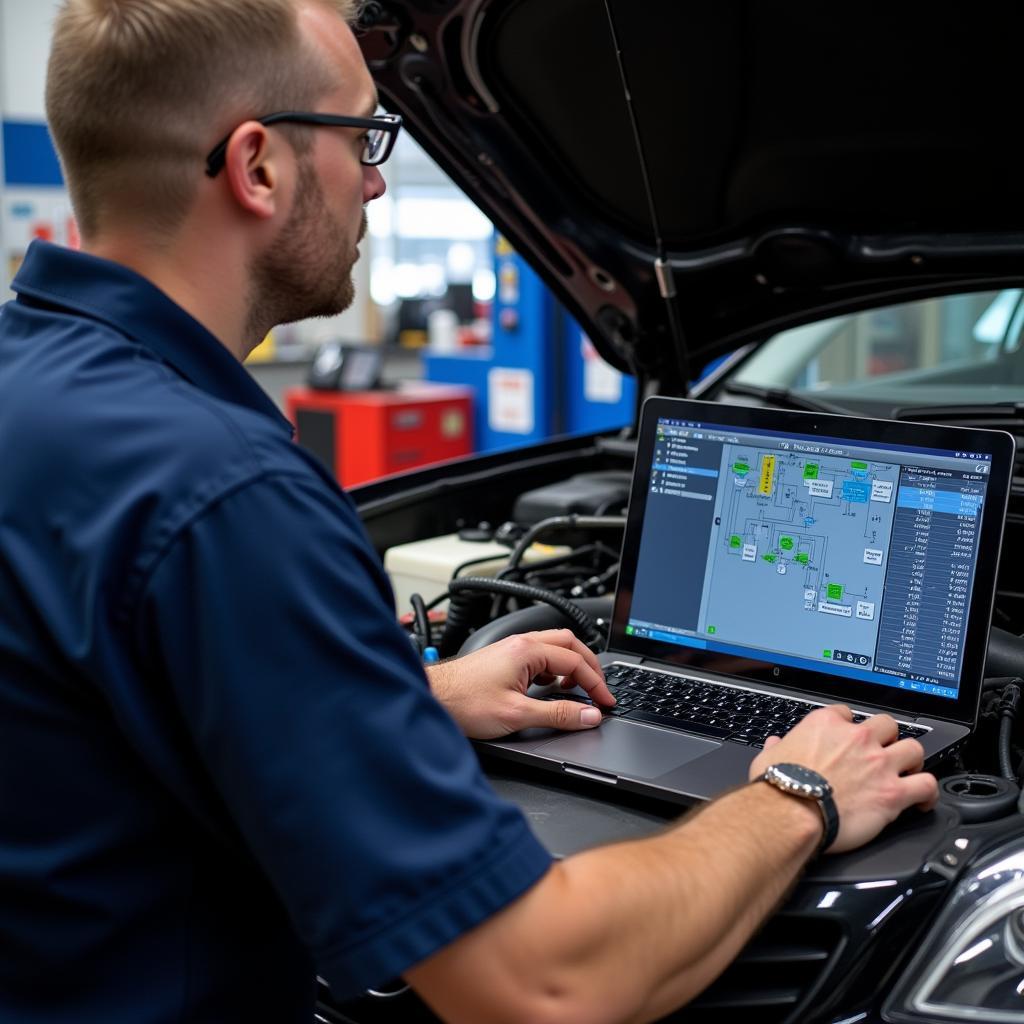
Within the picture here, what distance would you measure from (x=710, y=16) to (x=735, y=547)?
0.63 m

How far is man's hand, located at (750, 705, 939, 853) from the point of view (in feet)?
3.20

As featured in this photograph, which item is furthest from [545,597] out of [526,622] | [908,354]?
[908,354]

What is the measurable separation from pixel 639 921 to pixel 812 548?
1.97 feet

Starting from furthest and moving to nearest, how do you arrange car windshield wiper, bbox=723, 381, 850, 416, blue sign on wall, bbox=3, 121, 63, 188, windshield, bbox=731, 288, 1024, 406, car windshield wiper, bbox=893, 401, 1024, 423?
blue sign on wall, bbox=3, 121, 63, 188
windshield, bbox=731, 288, 1024, 406
car windshield wiper, bbox=723, 381, 850, 416
car windshield wiper, bbox=893, 401, 1024, 423

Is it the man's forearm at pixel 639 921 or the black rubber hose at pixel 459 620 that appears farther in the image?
the black rubber hose at pixel 459 620

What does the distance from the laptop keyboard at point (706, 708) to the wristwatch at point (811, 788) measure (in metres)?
0.21

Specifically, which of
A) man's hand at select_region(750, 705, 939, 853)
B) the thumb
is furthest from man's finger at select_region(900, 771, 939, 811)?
the thumb

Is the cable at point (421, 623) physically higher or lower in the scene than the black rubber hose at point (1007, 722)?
lower

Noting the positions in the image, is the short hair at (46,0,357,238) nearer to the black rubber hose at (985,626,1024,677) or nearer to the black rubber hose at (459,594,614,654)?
the black rubber hose at (459,594,614,654)

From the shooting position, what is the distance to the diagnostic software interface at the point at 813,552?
1.24 metres

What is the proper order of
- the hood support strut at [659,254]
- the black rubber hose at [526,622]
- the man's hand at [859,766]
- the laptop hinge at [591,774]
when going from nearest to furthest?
the man's hand at [859,766] < the laptop hinge at [591,774] < the black rubber hose at [526,622] < the hood support strut at [659,254]

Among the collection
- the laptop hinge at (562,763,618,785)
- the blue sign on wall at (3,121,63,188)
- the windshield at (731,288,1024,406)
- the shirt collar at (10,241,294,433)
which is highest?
the blue sign on wall at (3,121,63,188)

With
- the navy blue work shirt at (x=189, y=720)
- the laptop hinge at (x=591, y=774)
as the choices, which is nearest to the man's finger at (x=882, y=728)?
the laptop hinge at (x=591, y=774)

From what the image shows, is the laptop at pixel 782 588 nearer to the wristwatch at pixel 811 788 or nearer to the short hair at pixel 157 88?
the wristwatch at pixel 811 788
